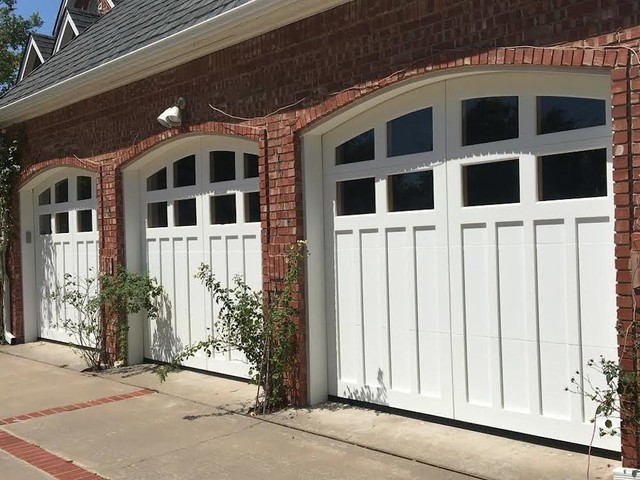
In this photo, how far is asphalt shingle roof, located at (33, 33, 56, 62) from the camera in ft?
46.1

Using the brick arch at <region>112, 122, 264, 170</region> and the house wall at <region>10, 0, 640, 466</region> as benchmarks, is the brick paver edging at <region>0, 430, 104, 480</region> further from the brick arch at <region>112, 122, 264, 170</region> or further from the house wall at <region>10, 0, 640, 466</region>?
the brick arch at <region>112, 122, 264, 170</region>

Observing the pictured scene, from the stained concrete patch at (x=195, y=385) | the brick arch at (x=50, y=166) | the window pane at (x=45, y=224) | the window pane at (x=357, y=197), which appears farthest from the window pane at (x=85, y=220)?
the window pane at (x=357, y=197)

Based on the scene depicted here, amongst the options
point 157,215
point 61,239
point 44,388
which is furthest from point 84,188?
point 44,388

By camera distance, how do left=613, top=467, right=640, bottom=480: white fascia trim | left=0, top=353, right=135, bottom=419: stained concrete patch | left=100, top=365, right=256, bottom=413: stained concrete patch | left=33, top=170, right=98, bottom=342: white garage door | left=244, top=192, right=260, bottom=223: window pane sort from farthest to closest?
left=33, top=170, right=98, bottom=342: white garage door → left=244, top=192, right=260, bottom=223: window pane → left=0, top=353, right=135, bottom=419: stained concrete patch → left=100, top=365, right=256, bottom=413: stained concrete patch → left=613, top=467, right=640, bottom=480: white fascia trim

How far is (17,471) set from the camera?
500cm

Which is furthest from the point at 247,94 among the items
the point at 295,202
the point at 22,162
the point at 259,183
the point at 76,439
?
the point at 22,162

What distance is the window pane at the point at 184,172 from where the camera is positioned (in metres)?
8.03

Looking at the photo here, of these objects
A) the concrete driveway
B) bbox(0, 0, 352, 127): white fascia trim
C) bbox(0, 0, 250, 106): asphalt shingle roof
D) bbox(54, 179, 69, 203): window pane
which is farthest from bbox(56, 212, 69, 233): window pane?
the concrete driveway

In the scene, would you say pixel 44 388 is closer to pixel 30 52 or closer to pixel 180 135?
pixel 180 135

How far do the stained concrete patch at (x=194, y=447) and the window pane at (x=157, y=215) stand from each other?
2.64 m

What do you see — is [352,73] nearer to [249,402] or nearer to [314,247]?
[314,247]

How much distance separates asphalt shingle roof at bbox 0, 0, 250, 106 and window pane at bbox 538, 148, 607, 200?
3.56 metres

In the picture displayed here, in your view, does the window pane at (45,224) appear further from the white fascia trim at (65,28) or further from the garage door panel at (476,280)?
the garage door panel at (476,280)

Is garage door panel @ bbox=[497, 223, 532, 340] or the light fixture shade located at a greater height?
the light fixture shade
